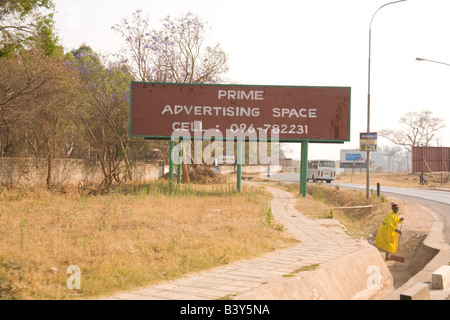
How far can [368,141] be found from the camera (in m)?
22.2

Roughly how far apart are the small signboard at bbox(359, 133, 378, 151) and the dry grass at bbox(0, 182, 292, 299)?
38.4 ft

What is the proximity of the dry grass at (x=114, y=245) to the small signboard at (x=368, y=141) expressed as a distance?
38.4ft

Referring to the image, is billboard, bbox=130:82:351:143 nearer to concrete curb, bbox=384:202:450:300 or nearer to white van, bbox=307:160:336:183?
concrete curb, bbox=384:202:450:300

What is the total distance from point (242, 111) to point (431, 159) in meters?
36.4

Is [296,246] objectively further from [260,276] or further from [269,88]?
[269,88]

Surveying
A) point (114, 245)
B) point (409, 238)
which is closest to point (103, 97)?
point (409, 238)

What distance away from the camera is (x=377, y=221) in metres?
16.7

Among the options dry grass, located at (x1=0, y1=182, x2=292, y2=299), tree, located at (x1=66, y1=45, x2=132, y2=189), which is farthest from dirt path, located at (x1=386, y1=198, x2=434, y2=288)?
tree, located at (x1=66, y1=45, x2=132, y2=189)

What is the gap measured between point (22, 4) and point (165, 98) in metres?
6.96

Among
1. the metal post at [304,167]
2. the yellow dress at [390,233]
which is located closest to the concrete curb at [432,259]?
the yellow dress at [390,233]

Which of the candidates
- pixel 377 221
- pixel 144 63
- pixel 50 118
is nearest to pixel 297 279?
pixel 377 221

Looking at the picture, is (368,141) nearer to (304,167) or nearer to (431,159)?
(304,167)
